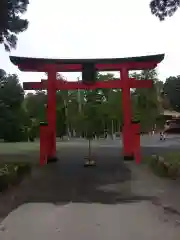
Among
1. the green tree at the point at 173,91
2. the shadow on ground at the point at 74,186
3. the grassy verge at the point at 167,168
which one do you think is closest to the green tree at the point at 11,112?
the shadow on ground at the point at 74,186

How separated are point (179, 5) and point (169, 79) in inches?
2346

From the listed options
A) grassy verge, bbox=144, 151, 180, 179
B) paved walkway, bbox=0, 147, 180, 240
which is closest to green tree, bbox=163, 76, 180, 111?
grassy verge, bbox=144, 151, 180, 179

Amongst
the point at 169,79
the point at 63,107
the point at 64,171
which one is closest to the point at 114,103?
the point at 63,107

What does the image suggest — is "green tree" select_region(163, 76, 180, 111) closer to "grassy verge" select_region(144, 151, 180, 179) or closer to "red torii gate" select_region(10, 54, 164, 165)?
"red torii gate" select_region(10, 54, 164, 165)

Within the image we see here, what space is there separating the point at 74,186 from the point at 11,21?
597cm

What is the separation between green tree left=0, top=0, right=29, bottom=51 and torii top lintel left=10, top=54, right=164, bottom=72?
2.80 m

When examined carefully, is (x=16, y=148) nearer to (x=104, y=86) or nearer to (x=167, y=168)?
(x=104, y=86)

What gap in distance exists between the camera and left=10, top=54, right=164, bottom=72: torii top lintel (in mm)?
17172

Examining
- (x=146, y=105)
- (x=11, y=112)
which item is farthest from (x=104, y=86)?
(x=146, y=105)

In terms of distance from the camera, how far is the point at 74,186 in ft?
34.2

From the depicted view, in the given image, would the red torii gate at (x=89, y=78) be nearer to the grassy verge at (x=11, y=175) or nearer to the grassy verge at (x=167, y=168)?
the grassy verge at (x=167, y=168)

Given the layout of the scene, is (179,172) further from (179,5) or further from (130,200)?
(179,5)

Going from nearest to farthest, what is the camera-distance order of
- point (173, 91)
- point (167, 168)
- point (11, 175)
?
point (11, 175) → point (167, 168) → point (173, 91)

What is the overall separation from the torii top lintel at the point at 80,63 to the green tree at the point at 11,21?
9.19ft
